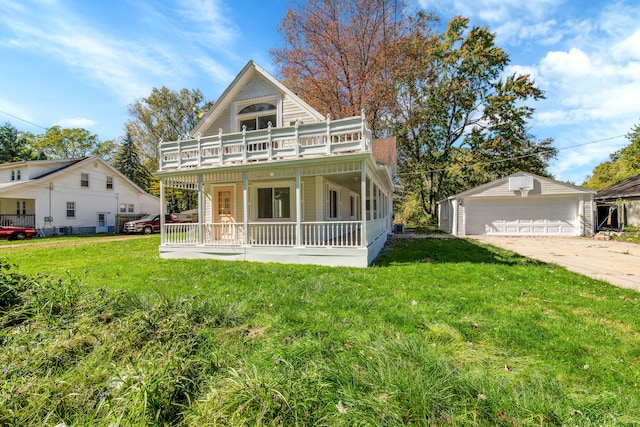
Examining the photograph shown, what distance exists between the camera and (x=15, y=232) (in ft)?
61.5

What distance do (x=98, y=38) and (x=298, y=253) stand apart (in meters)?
9.69

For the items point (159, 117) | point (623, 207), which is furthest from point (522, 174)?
point (159, 117)

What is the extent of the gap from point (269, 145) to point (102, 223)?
80.2ft

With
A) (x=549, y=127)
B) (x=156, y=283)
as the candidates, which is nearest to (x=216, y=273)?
(x=156, y=283)

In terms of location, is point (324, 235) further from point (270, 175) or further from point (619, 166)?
point (619, 166)

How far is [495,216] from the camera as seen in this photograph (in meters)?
19.3

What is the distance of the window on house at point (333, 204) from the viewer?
43.9 feet

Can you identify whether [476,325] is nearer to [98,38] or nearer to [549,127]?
[98,38]

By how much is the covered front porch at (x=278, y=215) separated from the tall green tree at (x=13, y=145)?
40.3 meters

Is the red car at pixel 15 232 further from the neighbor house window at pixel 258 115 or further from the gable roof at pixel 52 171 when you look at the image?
the neighbor house window at pixel 258 115

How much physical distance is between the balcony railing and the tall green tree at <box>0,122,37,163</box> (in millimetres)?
40711

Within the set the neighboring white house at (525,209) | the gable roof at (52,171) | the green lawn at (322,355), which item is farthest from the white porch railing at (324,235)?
the gable roof at (52,171)

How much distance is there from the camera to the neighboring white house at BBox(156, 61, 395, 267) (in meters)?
9.02

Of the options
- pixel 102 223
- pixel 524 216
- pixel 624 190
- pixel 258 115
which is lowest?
pixel 102 223
